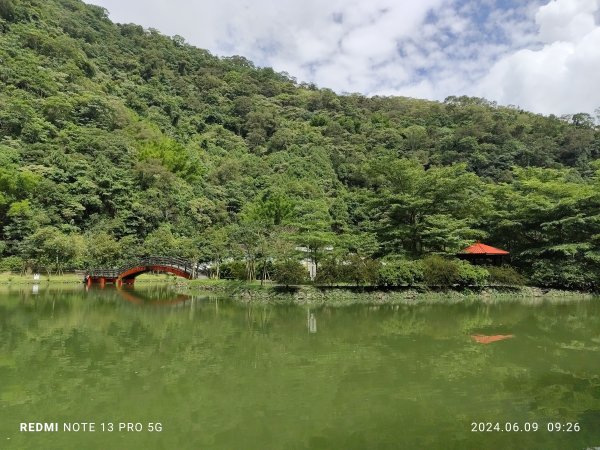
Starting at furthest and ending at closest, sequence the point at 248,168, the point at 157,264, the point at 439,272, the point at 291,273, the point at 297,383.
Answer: the point at 248,168 < the point at 157,264 < the point at 439,272 < the point at 291,273 < the point at 297,383

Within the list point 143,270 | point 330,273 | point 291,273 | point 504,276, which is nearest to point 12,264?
point 143,270

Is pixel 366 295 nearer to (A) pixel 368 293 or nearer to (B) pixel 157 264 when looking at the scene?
(A) pixel 368 293

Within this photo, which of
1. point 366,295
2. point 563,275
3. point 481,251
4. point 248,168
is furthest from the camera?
point 248,168

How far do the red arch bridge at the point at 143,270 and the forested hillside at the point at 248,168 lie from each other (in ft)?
4.32

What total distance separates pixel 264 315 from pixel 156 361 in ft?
21.0

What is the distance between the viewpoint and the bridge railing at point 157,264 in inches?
971

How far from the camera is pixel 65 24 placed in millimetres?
57812

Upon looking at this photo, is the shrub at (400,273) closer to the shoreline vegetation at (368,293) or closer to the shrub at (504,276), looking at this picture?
the shoreline vegetation at (368,293)

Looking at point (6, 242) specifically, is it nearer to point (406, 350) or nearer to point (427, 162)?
point (406, 350)

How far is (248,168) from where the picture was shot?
158 feet

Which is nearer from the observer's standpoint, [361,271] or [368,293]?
[361,271]

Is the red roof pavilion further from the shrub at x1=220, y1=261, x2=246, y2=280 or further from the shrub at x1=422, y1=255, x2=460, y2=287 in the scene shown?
the shrub at x1=220, y1=261, x2=246, y2=280

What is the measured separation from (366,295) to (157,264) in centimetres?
1316

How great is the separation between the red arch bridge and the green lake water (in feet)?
40.7
